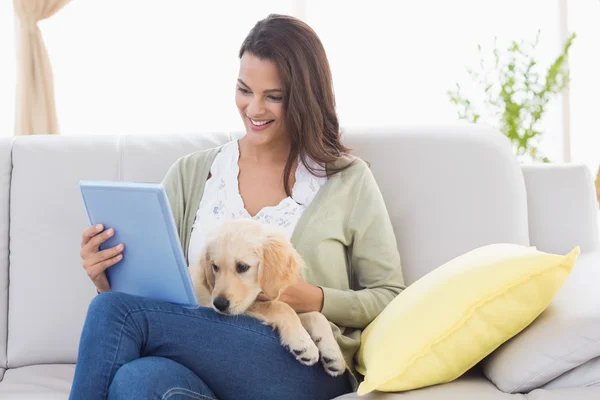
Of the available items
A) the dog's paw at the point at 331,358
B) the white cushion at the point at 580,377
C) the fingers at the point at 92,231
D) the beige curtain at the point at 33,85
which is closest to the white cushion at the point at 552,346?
the white cushion at the point at 580,377

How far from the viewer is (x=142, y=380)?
1.25 metres

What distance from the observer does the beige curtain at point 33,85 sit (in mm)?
3207

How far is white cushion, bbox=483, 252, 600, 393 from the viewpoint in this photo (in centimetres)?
126

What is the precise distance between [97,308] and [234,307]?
0.27 m

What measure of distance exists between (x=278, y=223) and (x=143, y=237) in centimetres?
38

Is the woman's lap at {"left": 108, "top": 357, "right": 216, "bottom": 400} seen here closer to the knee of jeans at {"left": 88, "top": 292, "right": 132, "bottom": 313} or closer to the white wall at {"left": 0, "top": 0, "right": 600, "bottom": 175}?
the knee of jeans at {"left": 88, "top": 292, "right": 132, "bottom": 313}

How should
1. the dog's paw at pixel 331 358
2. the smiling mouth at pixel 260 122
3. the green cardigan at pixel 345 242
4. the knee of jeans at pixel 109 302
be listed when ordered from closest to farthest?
1. the knee of jeans at pixel 109 302
2. the dog's paw at pixel 331 358
3. the green cardigan at pixel 345 242
4. the smiling mouth at pixel 260 122

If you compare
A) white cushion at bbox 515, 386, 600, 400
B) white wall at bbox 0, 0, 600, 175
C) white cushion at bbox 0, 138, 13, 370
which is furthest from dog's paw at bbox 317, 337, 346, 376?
white wall at bbox 0, 0, 600, 175

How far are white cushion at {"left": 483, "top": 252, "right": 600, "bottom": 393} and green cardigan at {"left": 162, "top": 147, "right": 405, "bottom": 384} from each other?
1.10 ft

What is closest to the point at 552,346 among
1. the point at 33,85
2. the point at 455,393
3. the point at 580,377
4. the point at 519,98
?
the point at 580,377

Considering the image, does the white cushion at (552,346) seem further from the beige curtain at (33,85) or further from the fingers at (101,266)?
the beige curtain at (33,85)

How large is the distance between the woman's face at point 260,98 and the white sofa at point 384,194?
1.10ft

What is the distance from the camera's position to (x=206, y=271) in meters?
1.53

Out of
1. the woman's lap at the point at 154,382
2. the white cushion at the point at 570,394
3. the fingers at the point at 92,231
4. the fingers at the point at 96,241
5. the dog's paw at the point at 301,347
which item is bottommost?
the white cushion at the point at 570,394
